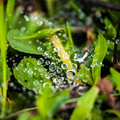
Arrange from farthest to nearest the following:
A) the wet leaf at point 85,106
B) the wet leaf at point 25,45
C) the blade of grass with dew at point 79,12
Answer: the blade of grass with dew at point 79,12
the wet leaf at point 25,45
the wet leaf at point 85,106

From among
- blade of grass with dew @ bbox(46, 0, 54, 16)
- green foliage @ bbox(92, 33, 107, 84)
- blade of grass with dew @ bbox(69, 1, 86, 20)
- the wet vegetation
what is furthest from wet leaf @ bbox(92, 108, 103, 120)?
blade of grass with dew @ bbox(46, 0, 54, 16)

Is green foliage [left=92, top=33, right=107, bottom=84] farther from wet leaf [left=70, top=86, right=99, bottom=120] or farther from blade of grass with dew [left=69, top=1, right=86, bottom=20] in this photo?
blade of grass with dew [left=69, top=1, right=86, bottom=20]

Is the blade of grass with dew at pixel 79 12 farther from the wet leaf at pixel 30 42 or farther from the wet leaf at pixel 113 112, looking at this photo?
the wet leaf at pixel 113 112

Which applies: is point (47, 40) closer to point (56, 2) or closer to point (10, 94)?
point (10, 94)

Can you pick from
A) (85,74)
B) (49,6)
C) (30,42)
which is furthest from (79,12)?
(85,74)

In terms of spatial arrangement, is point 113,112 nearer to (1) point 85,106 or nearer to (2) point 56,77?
(1) point 85,106

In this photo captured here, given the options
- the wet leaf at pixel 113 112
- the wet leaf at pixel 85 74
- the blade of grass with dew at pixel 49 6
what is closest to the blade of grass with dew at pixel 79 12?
the blade of grass with dew at pixel 49 6

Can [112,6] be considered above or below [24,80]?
above

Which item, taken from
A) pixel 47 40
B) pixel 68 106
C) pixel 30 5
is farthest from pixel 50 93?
pixel 30 5
